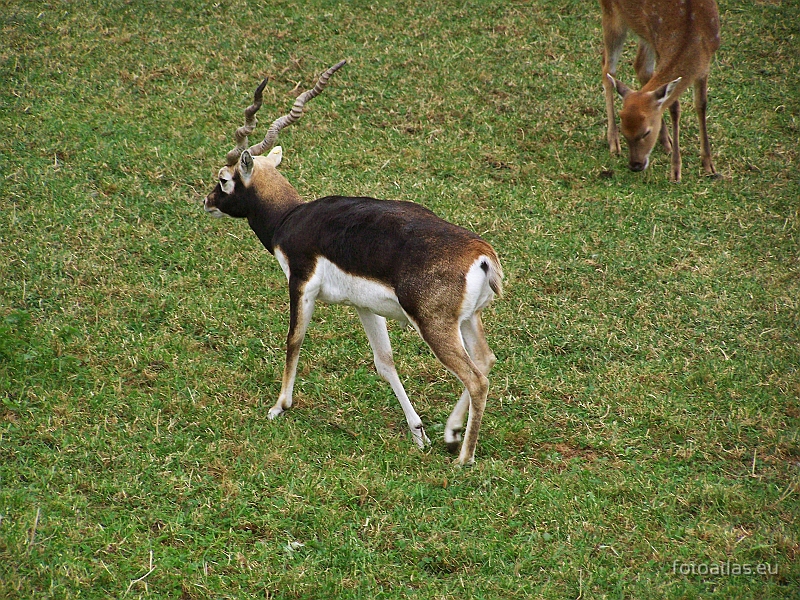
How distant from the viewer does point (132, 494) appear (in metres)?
4.75

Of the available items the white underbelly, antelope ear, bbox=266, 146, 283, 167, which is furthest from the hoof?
antelope ear, bbox=266, 146, 283, 167

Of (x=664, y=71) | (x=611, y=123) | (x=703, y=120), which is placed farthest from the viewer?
(x=611, y=123)

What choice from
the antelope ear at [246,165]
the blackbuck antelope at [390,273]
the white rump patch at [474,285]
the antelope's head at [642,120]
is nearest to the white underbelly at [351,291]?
the blackbuck antelope at [390,273]

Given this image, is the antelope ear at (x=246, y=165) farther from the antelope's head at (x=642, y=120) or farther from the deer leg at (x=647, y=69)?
the deer leg at (x=647, y=69)

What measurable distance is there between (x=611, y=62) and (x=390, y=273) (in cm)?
637

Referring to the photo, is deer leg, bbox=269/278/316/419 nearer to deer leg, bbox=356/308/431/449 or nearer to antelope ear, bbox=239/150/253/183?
deer leg, bbox=356/308/431/449

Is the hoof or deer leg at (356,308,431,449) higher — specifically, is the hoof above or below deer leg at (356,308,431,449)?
below

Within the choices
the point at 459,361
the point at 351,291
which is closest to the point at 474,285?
the point at 459,361

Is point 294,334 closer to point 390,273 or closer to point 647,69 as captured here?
point 390,273

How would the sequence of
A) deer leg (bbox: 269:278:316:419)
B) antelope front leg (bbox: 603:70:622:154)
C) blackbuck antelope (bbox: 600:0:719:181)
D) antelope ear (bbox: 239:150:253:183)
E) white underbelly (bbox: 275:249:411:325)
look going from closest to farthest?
white underbelly (bbox: 275:249:411:325) → deer leg (bbox: 269:278:316:419) → antelope ear (bbox: 239:150:253:183) → blackbuck antelope (bbox: 600:0:719:181) → antelope front leg (bbox: 603:70:622:154)

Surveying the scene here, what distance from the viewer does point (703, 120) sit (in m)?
9.55

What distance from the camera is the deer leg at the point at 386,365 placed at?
564 cm

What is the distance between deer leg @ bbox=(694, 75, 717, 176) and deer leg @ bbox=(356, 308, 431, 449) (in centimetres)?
516

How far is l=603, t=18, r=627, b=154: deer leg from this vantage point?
9.98 metres
